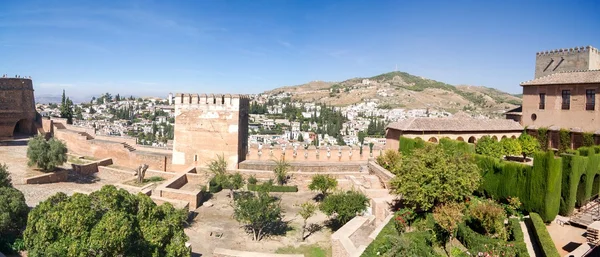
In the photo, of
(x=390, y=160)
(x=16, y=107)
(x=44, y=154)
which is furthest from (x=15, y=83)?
(x=390, y=160)

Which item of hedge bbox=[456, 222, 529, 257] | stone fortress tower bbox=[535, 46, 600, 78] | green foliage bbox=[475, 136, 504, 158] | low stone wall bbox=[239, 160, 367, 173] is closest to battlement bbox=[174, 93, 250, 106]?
low stone wall bbox=[239, 160, 367, 173]

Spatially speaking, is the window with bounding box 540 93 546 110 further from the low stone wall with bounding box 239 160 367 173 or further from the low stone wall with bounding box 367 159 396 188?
the low stone wall with bounding box 239 160 367 173

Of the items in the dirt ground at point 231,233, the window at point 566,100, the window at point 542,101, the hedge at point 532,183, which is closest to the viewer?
the hedge at point 532,183

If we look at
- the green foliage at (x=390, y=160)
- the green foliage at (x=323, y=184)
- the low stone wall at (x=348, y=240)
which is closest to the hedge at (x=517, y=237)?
the low stone wall at (x=348, y=240)

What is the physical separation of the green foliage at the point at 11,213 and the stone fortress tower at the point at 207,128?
894 cm

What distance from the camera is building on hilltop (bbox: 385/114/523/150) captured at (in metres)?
18.6

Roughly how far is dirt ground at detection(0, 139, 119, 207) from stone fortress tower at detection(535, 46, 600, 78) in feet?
81.8

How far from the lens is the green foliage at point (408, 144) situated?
1627 cm

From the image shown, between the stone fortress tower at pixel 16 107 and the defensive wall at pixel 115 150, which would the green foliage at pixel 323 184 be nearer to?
the defensive wall at pixel 115 150

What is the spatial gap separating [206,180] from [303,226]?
684cm

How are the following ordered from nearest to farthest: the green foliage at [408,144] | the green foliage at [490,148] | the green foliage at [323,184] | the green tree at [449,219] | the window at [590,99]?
1. the green tree at [449,219]
2. the green foliage at [323,184]
3. the green foliage at [408,144]
4. the green foliage at [490,148]
5. the window at [590,99]

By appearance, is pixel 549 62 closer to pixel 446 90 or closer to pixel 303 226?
pixel 303 226

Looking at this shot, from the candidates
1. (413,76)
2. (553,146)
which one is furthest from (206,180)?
(413,76)

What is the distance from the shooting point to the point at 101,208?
25.0 feet
